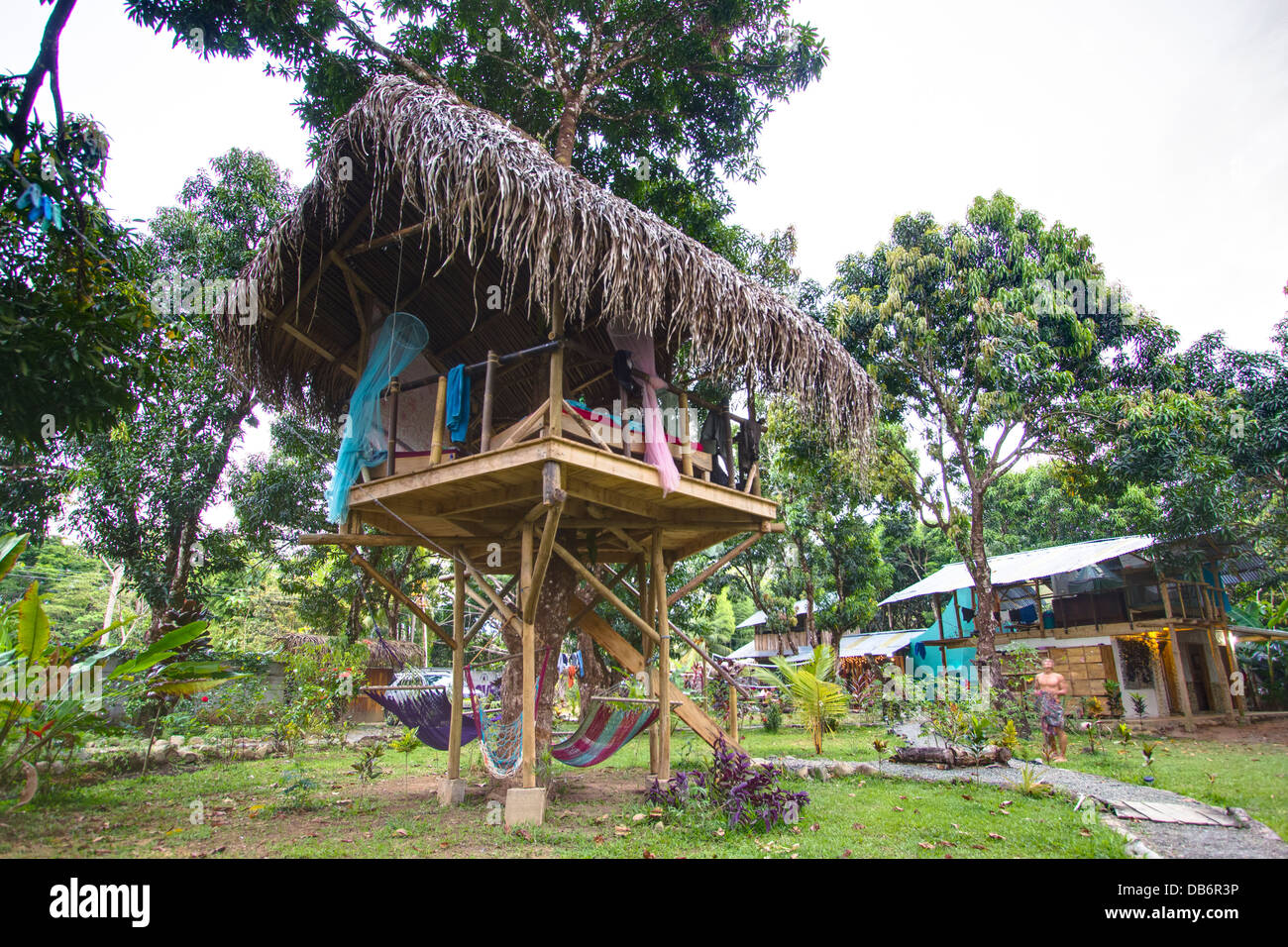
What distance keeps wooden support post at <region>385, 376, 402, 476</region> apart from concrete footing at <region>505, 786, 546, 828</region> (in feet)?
8.73

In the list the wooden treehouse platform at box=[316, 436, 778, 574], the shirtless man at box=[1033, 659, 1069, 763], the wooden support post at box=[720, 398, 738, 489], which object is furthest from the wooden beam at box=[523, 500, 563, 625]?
the shirtless man at box=[1033, 659, 1069, 763]

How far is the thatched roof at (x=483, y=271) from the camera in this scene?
4914 mm

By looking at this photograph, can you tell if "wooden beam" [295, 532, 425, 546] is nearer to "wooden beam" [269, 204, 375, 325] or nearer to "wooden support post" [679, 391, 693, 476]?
"wooden beam" [269, 204, 375, 325]

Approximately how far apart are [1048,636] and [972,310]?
833 cm

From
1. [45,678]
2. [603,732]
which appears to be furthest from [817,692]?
[45,678]

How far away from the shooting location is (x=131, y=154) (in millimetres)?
6199

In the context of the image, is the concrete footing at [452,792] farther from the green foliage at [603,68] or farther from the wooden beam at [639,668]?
the green foliage at [603,68]

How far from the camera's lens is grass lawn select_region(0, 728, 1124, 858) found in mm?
4184

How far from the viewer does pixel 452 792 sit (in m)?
5.97

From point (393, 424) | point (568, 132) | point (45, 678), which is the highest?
point (568, 132)

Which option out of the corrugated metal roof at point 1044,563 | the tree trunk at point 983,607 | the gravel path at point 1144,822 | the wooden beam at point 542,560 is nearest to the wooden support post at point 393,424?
the wooden beam at point 542,560

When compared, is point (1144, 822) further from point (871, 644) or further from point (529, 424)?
point (871, 644)

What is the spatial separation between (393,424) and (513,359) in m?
1.31
